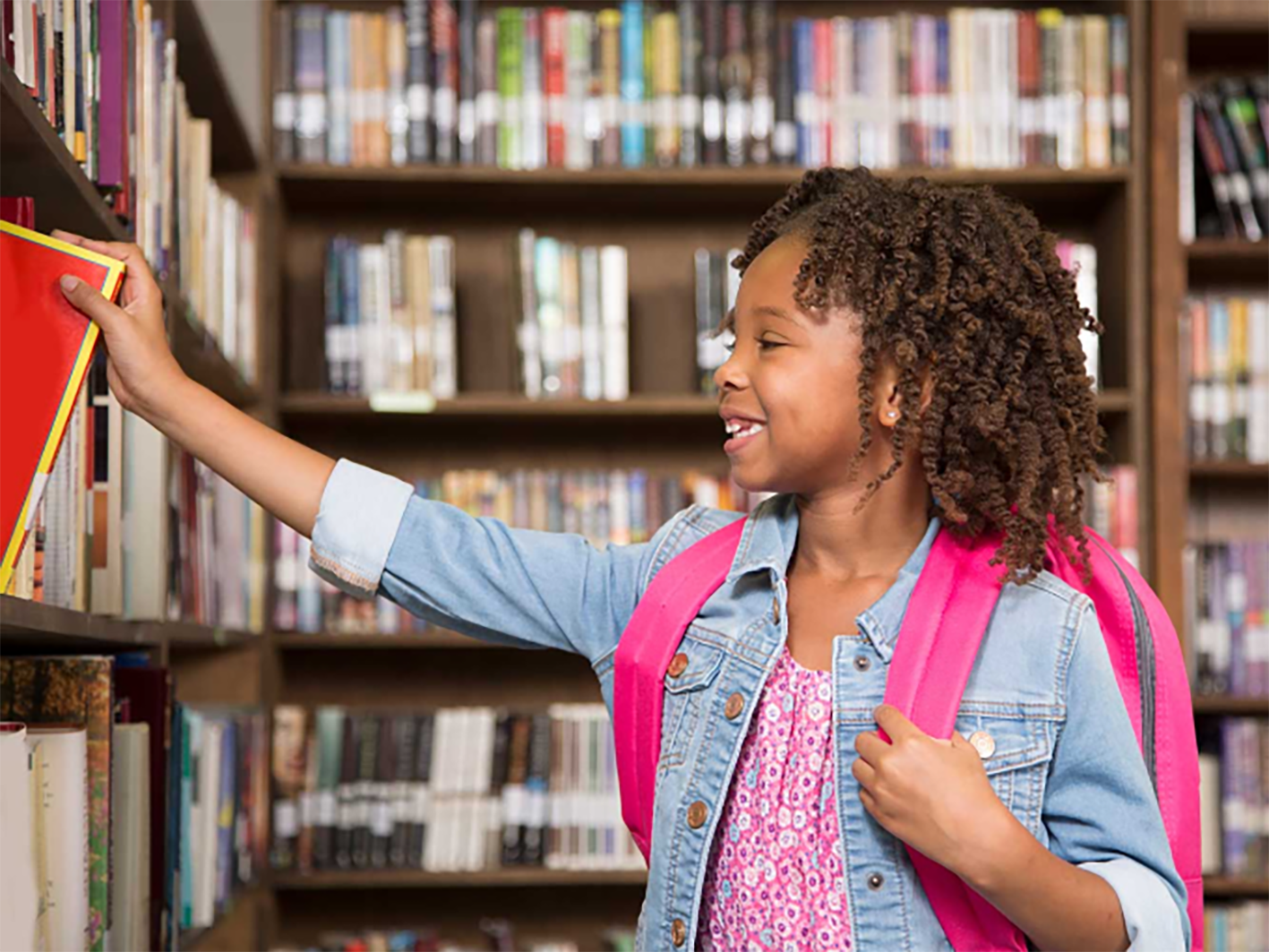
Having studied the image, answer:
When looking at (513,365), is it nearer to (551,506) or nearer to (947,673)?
(551,506)

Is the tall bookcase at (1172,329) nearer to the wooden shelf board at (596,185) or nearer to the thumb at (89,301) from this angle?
the wooden shelf board at (596,185)

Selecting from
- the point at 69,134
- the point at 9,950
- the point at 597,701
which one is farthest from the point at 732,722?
the point at 597,701

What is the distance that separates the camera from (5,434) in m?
1.06

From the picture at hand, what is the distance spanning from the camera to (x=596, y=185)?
2721 millimetres

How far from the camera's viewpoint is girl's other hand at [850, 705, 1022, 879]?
1038mm

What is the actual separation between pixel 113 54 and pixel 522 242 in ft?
4.02

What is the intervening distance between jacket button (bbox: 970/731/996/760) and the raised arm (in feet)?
1.72

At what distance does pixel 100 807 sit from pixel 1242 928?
204 centimetres

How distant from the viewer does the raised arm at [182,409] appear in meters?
1.14

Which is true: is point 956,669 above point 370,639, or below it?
above

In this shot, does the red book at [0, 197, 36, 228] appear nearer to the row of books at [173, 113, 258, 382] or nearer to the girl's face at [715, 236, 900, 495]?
the girl's face at [715, 236, 900, 495]

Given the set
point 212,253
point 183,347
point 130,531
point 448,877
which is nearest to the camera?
point 130,531

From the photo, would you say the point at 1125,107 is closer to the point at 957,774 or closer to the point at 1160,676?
the point at 1160,676

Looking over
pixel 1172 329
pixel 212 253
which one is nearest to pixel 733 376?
pixel 212 253
